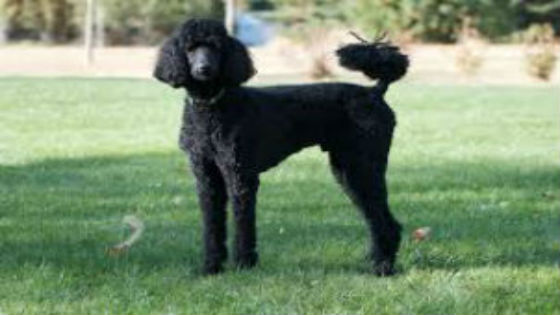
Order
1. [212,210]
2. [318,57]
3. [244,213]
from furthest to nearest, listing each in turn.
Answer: [318,57]
[212,210]
[244,213]

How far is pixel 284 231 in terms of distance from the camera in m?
7.91

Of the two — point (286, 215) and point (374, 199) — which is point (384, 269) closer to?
point (374, 199)

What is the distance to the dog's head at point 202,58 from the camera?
20.0ft

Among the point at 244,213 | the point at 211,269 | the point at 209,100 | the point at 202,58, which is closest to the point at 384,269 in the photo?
the point at 244,213

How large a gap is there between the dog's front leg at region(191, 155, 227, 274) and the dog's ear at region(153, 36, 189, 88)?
0.47 metres

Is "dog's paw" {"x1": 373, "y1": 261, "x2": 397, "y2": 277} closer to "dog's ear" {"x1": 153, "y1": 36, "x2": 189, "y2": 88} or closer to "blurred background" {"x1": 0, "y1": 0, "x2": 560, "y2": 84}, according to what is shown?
"dog's ear" {"x1": 153, "y1": 36, "x2": 189, "y2": 88}

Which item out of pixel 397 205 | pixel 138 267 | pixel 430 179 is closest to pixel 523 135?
pixel 430 179

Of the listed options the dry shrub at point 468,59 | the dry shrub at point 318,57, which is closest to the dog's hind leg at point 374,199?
the dry shrub at point 318,57

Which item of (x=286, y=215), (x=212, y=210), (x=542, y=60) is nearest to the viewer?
(x=212, y=210)

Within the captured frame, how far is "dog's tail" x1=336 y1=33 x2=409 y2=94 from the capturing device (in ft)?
21.9

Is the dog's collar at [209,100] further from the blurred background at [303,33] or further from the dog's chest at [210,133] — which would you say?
the blurred background at [303,33]

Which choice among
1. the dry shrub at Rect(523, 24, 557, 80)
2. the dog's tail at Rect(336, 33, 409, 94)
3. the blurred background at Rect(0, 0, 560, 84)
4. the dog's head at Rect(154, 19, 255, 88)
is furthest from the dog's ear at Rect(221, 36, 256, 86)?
the dry shrub at Rect(523, 24, 557, 80)

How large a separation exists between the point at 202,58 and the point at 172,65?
0.19m

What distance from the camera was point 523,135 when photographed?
16.6 m
